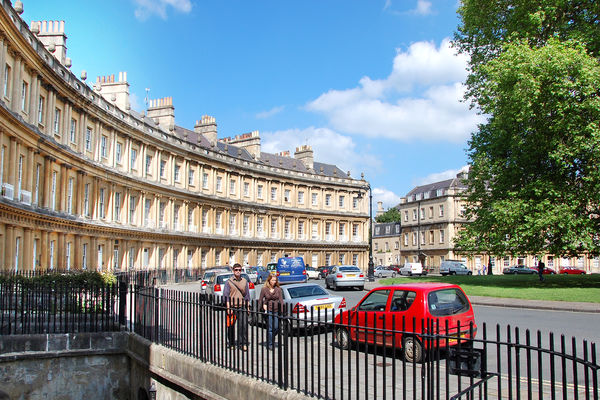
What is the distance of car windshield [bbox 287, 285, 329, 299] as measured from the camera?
16.4 m

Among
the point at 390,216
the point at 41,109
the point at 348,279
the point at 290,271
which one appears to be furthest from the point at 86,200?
the point at 390,216

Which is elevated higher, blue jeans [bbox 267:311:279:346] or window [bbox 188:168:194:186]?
window [bbox 188:168:194:186]

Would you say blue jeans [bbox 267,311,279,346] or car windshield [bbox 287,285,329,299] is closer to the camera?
blue jeans [bbox 267,311,279,346]

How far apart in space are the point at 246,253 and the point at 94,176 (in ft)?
88.8

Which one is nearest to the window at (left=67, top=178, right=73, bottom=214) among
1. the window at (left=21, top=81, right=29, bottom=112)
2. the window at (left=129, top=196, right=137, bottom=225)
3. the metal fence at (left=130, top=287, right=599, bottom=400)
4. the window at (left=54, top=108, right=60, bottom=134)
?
the window at (left=54, top=108, right=60, bottom=134)

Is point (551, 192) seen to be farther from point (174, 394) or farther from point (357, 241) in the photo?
point (357, 241)

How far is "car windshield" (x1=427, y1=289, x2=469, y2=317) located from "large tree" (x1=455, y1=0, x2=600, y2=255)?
55.4ft

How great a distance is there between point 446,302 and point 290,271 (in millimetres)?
29569

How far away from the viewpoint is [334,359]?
22.8 ft

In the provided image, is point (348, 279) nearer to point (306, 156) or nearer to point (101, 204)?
point (101, 204)

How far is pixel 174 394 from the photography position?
9.65 metres

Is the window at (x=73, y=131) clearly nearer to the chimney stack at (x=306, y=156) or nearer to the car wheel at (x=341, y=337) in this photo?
the car wheel at (x=341, y=337)

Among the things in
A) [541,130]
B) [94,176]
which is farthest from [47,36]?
[541,130]

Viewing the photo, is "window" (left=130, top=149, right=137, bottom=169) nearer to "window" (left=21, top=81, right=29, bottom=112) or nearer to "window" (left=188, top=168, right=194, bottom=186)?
"window" (left=188, top=168, right=194, bottom=186)
